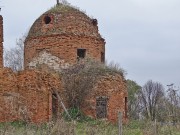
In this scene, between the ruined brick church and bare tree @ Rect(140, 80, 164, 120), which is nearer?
the ruined brick church

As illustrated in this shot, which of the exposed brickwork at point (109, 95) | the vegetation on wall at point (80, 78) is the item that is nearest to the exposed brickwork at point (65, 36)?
the vegetation on wall at point (80, 78)

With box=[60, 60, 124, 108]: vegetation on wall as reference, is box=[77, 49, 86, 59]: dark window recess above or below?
above

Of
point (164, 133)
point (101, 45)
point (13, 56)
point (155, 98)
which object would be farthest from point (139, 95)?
point (164, 133)

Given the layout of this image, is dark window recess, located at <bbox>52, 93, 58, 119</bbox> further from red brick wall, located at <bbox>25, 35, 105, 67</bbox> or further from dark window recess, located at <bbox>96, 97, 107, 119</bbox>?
red brick wall, located at <bbox>25, 35, 105, 67</bbox>

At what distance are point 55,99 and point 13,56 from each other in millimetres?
17896

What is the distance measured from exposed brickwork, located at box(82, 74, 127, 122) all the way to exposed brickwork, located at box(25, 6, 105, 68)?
2.45 metres

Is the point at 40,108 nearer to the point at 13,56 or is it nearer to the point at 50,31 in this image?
the point at 50,31

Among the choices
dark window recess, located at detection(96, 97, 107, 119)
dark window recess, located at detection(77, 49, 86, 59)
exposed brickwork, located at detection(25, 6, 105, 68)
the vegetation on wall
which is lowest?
dark window recess, located at detection(96, 97, 107, 119)

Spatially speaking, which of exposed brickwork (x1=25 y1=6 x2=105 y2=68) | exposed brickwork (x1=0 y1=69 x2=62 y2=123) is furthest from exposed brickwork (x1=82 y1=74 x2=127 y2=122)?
exposed brickwork (x1=25 y1=6 x2=105 y2=68)

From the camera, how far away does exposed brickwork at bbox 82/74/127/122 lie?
2492 cm

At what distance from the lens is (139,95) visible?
163ft

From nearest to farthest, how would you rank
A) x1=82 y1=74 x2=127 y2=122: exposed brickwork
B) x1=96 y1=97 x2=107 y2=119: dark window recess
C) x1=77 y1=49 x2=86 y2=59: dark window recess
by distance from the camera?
x1=82 y1=74 x2=127 y2=122: exposed brickwork < x1=96 y1=97 x2=107 y2=119: dark window recess < x1=77 y1=49 x2=86 y2=59: dark window recess

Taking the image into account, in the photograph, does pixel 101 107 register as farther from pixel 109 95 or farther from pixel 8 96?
pixel 8 96

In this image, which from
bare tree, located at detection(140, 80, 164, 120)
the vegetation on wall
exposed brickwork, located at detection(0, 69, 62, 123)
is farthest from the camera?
bare tree, located at detection(140, 80, 164, 120)
